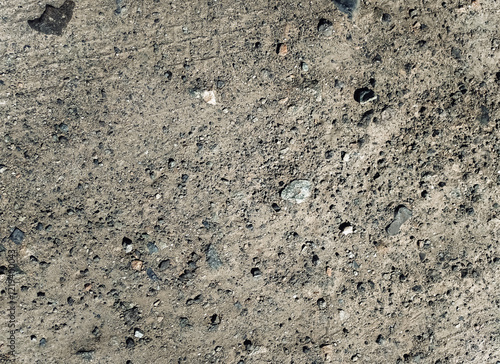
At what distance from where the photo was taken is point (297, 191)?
2.94 metres

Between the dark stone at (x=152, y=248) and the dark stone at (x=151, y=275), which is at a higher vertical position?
the dark stone at (x=152, y=248)

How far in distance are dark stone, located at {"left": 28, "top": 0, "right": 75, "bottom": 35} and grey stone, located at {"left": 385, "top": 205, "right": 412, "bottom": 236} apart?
249cm

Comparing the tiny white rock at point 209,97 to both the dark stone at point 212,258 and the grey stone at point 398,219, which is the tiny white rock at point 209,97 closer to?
the dark stone at point 212,258

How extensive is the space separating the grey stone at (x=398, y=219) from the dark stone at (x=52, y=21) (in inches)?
98.0

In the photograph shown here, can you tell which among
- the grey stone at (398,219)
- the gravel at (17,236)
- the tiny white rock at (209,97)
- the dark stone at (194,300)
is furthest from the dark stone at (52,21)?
the grey stone at (398,219)

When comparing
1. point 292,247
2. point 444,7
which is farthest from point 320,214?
point 444,7

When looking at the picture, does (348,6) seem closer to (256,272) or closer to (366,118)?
(366,118)

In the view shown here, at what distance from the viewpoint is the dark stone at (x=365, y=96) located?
293 cm

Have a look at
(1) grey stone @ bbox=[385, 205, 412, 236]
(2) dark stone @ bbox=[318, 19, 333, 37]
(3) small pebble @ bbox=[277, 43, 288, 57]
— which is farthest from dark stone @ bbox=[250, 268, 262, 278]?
(2) dark stone @ bbox=[318, 19, 333, 37]

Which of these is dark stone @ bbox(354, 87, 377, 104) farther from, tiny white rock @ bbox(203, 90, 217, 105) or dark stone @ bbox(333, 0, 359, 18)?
tiny white rock @ bbox(203, 90, 217, 105)

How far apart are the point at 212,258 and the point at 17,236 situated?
128cm

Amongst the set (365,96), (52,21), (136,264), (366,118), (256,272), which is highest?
(52,21)

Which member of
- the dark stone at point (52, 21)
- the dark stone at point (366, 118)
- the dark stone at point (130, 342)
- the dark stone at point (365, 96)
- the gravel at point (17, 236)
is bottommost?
the dark stone at point (130, 342)

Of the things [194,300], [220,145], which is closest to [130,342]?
[194,300]
